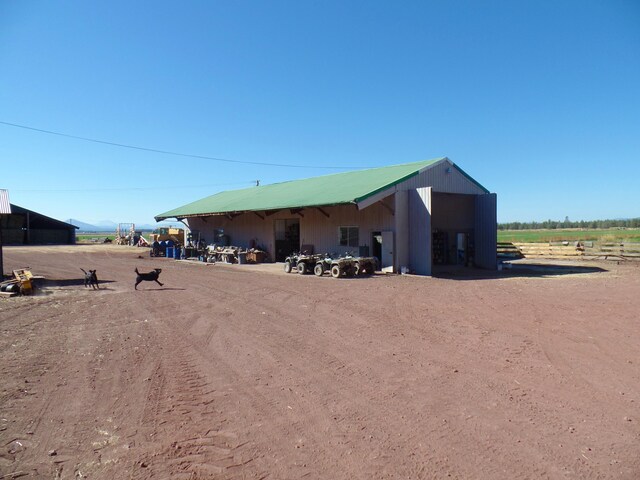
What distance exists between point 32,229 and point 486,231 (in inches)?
2143

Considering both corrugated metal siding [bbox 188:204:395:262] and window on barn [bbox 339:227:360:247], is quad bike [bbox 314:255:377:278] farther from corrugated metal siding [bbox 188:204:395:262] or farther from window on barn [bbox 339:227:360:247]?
window on barn [bbox 339:227:360:247]

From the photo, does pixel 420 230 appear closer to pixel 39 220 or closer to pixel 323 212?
pixel 323 212

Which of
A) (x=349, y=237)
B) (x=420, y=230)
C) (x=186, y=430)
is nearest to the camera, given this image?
(x=186, y=430)

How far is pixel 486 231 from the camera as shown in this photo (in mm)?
23359

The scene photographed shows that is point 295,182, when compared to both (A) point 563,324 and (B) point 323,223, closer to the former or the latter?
(B) point 323,223

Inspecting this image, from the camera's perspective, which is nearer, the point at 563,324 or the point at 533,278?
the point at 563,324

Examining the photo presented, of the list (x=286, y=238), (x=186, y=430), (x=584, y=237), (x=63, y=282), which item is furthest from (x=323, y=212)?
(x=584, y=237)

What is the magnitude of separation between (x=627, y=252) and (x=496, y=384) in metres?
27.0

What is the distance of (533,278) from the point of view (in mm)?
17938

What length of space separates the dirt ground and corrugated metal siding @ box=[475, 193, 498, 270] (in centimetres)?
A: 1226

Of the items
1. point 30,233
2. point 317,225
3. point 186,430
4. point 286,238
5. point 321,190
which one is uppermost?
point 321,190

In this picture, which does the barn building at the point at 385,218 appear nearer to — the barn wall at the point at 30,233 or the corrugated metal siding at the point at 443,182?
the corrugated metal siding at the point at 443,182

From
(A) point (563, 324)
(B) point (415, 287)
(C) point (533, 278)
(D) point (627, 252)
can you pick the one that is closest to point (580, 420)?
(A) point (563, 324)

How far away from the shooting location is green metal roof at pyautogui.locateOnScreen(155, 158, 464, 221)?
20328mm
